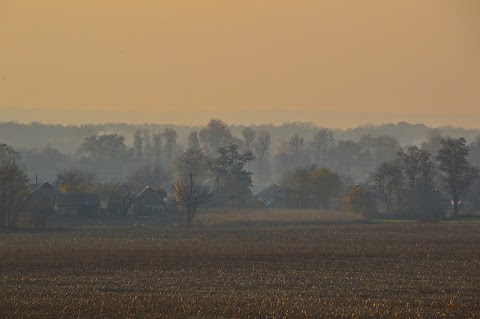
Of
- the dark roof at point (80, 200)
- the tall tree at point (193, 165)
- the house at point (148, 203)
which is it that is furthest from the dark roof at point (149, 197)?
the tall tree at point (193, 165)

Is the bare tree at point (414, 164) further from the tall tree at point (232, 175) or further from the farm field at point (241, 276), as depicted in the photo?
the farm field at point (241, 276)

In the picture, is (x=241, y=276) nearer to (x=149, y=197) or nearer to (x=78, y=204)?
(x=78, y=204)

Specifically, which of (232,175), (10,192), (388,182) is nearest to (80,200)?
(10,192)

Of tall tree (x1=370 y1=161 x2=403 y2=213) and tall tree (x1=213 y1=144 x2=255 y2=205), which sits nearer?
tall tree (x1=370 y1=161 x2=403 y2=213)

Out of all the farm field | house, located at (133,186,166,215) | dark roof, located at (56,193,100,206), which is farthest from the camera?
house, located at (133,186,166,215)

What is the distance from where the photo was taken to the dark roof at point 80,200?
106m

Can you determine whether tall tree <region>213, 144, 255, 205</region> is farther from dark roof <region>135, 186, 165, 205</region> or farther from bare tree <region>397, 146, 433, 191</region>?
bare tree <region>397, 146, 433, 191</region>

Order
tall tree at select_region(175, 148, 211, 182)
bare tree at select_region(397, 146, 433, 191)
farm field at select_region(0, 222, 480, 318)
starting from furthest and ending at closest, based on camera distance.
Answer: tall tree at select_region(175, 148, 211, 182), bare tree at select_region(397, 146, 433, 191), farm field at select_region(0, 222, 480, 318)

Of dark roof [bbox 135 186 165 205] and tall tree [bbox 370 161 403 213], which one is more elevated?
tall tree [bbox 370 161 403 213]

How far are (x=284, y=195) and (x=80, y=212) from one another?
40410mm

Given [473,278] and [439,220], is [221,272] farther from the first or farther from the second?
[439,220]

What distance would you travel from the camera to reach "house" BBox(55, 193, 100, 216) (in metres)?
106

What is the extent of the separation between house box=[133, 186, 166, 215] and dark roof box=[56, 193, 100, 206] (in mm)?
4510

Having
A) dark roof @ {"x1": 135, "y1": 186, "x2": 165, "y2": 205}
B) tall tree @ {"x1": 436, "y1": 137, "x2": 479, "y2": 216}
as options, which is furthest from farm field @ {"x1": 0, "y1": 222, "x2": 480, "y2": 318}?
tall tree @ {"x1": 436, "y1": 137, "x2": 479, "y2": 216}
